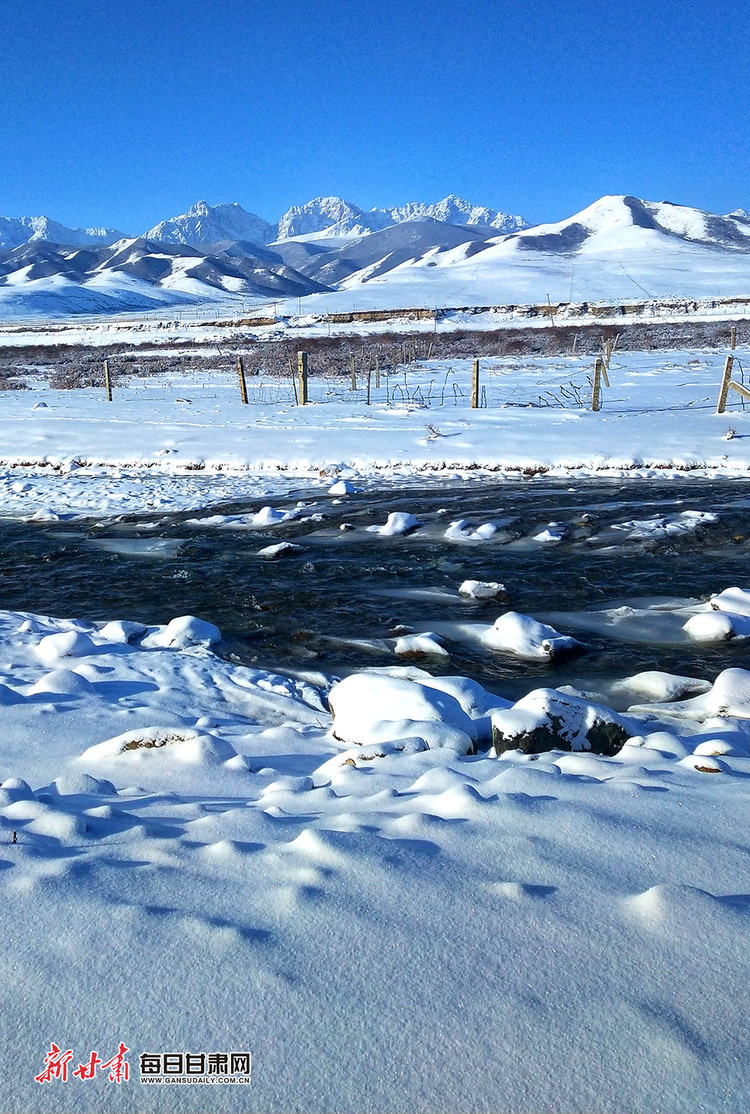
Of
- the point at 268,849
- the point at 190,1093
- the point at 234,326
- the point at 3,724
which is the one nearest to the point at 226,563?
the point at 3,724

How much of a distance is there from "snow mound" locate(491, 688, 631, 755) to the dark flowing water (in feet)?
4.38

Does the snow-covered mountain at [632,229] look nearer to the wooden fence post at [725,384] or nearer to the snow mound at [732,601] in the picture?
Result: the wooden fence post at [725,384]

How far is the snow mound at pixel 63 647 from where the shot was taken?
6.06m

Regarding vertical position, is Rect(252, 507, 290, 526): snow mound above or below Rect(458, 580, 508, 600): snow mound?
above

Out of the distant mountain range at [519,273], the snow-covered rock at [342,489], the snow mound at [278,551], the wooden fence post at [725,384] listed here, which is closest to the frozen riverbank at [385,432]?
the wooden fence post at [725,384]

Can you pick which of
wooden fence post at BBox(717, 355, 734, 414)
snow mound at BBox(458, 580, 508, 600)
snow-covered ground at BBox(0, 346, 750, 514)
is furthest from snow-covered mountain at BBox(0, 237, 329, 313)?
snow mound at BBox(458, 580, 508, 600)

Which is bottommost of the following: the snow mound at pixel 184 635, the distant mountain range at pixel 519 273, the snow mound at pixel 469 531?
the snow mound at pixel 184 635

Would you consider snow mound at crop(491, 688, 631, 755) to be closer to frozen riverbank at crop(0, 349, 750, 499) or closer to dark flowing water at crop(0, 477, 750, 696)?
dark flowing water at crop(0, 477, 750, 696)

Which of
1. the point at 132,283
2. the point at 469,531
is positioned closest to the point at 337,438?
the point at 469,531

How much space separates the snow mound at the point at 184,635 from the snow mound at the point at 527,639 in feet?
7.88

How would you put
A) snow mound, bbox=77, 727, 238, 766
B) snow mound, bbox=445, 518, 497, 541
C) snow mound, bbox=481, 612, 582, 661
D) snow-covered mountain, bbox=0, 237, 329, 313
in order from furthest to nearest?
snow-covered mountain, bbox=0, 237, 329, 313
snow mound, bbox=445, 518, 497, 541
snow mound, bbox=481, 612, 582, 661
snow mound, bbox=77, 727, 238, 766

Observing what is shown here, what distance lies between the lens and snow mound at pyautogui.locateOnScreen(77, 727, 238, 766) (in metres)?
4.15

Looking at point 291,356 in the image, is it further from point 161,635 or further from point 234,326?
point 161,635

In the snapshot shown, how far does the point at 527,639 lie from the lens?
6453 mm
